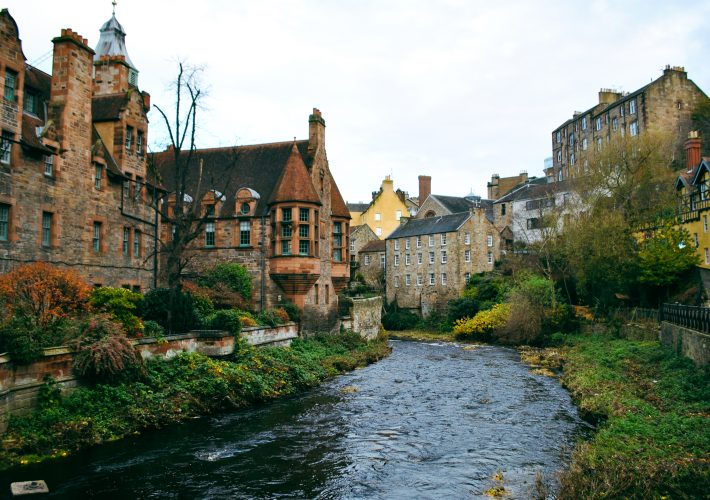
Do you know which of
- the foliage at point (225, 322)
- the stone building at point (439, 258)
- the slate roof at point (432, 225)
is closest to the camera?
the foliage at point (225, 322)

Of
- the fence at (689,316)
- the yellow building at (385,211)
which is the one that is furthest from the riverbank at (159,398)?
the yellow building at (385,211)

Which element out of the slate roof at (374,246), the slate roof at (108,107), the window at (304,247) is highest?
the slate roof at (108,107)

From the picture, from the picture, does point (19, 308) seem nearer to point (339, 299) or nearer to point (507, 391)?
point (507, 391)

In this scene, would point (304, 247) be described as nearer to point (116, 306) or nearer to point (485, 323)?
point (116, 306)

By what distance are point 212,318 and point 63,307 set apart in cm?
653

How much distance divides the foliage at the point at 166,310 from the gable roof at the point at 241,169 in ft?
37.8

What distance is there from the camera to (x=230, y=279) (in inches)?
1227

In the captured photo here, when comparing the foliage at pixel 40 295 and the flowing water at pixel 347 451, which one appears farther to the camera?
the foliage at pixel 40 295

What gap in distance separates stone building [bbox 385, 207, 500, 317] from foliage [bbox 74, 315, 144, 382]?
4417 centimetres

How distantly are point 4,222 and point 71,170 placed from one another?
13.2ft

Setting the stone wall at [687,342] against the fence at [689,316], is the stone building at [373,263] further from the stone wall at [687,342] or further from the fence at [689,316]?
the stone wall at [687,342]

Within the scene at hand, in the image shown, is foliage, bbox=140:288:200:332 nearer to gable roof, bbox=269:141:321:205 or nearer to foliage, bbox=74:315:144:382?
foliage, bbox=74:315:144:382

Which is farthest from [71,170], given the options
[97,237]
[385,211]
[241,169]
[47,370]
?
[385,211]

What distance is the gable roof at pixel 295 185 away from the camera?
31.9m
